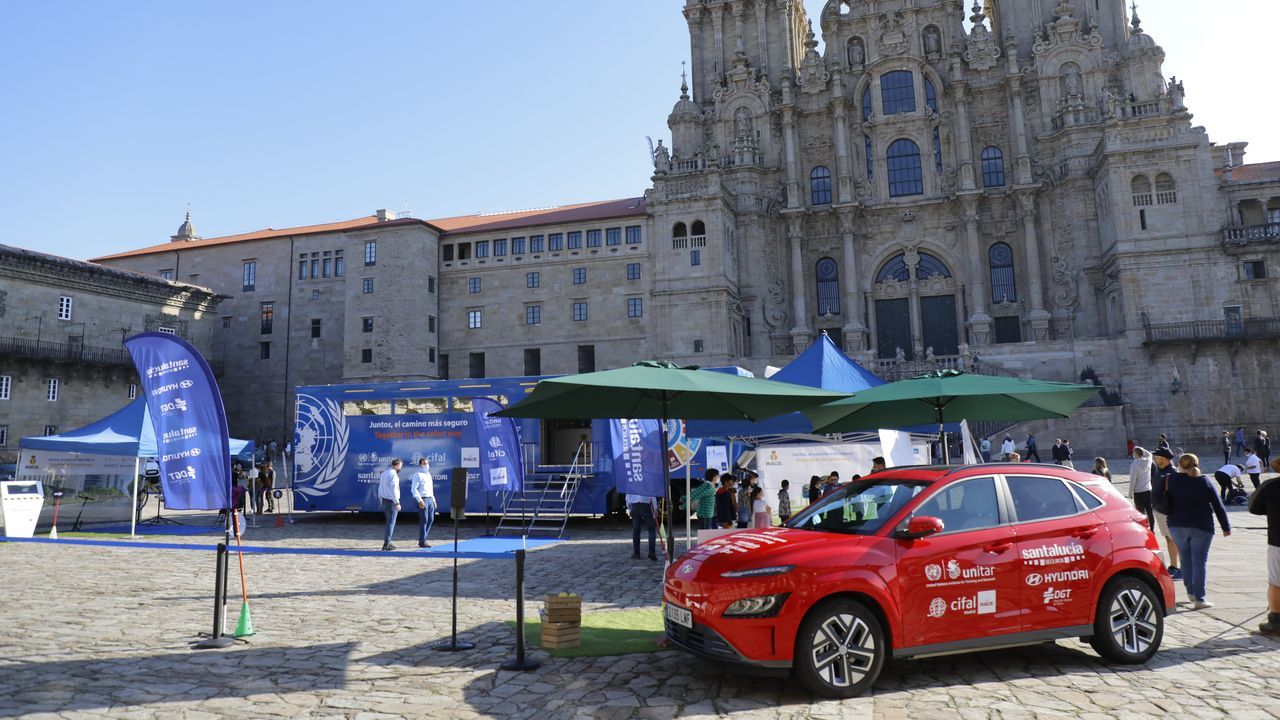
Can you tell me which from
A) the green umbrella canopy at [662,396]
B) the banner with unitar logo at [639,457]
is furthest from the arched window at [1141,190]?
the green umbrella canopy at [662,396]

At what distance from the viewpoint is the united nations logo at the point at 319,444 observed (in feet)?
72.0

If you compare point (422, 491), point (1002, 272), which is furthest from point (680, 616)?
point (1002, 272)

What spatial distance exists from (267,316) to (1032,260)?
165 feet

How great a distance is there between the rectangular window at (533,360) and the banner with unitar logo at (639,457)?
3445 centimetres

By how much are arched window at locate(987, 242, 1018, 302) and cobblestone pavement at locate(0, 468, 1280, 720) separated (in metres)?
38.5

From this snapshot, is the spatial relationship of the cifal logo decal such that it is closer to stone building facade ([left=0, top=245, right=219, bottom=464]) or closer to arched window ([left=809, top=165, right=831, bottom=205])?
arched window ([left=809, top=165, right=831, bottom=205])

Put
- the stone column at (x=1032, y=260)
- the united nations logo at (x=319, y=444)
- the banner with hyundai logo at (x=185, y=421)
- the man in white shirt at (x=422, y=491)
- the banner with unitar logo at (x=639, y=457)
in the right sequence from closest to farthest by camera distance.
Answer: the banner with hyundai logo at (x=185, y=421) → the banner with unitar logo at (x=639, y=457) → the man in white shirt at (x=422, y=491) → the united nations logo at (x=319, y=444) → the stone column at (x=1032, y=260)

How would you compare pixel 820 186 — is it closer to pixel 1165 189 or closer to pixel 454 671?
pixel 1165 189

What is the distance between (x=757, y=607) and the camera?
595 cm

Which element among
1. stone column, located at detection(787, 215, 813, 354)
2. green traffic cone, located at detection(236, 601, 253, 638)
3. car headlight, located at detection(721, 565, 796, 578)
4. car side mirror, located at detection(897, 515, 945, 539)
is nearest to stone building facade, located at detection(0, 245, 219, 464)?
stone column, located at detection(787, 215, 813, 354)

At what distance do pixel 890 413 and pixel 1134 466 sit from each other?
201 inches

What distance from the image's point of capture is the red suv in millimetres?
5980

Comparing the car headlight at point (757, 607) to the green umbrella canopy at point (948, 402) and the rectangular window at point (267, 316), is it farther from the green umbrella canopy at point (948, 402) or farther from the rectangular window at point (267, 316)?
the rectangular window at point (267, 316)

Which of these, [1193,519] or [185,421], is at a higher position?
[185,421]
